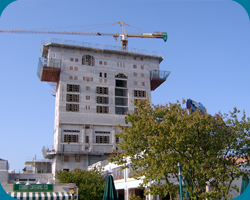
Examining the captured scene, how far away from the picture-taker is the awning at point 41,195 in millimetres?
28678

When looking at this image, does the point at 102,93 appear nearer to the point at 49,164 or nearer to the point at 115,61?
the point at 115,61

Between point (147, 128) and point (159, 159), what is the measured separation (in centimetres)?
260

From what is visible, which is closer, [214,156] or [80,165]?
[214,156]

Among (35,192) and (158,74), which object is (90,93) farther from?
(35,192)

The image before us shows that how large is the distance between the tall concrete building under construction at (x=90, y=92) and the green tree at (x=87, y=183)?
25.0m

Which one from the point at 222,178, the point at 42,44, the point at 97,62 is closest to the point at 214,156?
the point at 222,178

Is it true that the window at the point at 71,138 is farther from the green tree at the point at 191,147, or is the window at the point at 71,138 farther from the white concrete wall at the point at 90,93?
the green tree at the point at 191,147

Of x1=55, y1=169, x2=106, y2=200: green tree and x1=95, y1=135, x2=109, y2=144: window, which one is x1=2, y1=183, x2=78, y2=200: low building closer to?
x1=55, y1=169, x2=106, y2=200: green tree

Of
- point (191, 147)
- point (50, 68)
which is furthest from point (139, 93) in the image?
point (191, 147)

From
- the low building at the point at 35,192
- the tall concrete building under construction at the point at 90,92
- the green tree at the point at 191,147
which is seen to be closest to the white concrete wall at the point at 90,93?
the tall concrete building under construction at the point at 90,92

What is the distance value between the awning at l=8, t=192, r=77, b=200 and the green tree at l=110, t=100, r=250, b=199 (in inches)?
353

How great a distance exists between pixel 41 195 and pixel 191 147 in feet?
50.2

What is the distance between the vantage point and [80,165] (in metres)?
71.4

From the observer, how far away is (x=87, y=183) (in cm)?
4259
